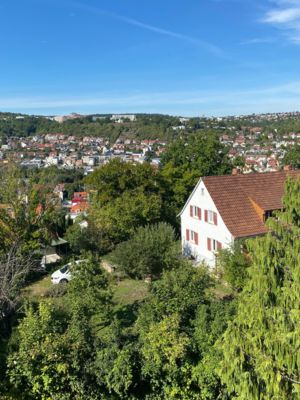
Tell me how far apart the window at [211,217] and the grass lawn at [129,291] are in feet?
21.7

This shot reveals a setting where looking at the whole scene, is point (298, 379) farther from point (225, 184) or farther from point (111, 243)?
point (111, 243)

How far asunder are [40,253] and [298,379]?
22252mm

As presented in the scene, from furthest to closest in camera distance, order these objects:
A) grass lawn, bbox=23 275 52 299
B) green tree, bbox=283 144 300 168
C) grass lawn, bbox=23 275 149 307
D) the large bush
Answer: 1. green tree, bbox=283 144 300 168
2. the large bush
3. grass lawn, bbox=23 275 52 299
4. grass lawn, bbox=23 275 149 307

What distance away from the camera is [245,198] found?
2648 centimetres

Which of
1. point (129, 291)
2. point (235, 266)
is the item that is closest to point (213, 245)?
point (235, 266)

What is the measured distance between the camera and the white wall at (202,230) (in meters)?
25.4

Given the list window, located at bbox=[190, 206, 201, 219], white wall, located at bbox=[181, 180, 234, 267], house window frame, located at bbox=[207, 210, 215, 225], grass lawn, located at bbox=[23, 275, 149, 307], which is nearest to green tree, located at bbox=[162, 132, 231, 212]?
white wall, located at bbox=[181, 180, 234, 267]

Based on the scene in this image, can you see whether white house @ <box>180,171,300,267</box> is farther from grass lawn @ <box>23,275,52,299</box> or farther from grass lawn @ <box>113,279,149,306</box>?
grass lawn @ <box>23,275,52,299</box>

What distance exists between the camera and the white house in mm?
25098

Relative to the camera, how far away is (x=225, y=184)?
27.0m

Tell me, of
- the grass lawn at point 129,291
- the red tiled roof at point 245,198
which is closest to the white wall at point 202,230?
the red tiled roof at point 245,198

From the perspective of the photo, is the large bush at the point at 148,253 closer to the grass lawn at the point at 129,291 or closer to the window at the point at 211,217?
the grass lawn at the point at 129,291

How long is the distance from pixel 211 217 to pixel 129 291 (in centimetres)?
824

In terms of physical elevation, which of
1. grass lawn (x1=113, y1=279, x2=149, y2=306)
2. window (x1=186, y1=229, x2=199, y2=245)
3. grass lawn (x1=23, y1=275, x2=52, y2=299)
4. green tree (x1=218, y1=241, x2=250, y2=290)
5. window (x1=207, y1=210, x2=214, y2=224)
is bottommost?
grass lawn (x1=23, y1=275, x2=52, y2=299)
